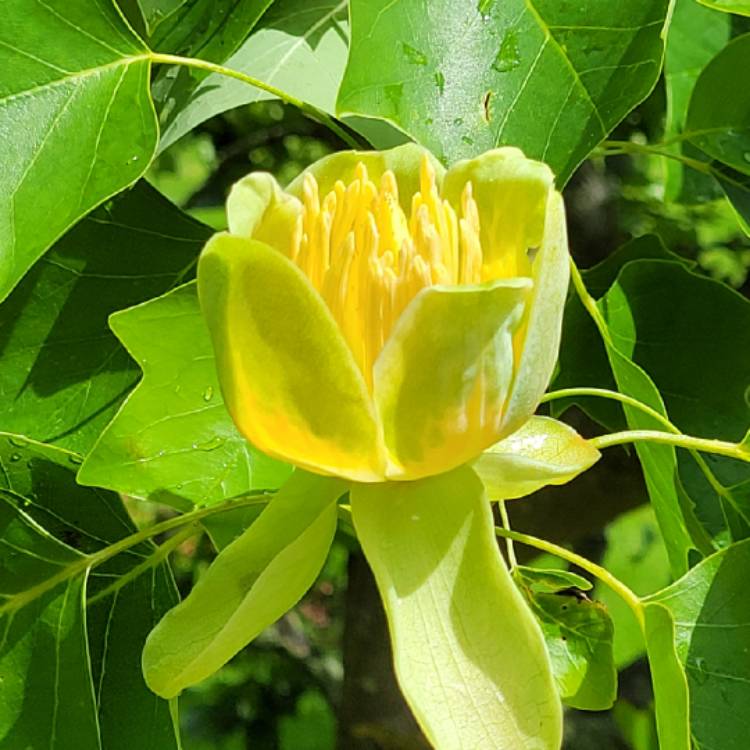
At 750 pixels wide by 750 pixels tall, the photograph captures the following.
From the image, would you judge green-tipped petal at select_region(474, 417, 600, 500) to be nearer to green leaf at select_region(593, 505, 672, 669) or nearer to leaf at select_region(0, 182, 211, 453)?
leaf at select_region(0, 182, 211, 453)

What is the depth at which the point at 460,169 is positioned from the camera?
0.62m

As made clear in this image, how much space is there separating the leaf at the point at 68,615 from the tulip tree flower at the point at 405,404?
156 mm

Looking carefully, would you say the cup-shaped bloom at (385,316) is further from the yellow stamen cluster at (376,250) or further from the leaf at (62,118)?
the leaf at (62,118)

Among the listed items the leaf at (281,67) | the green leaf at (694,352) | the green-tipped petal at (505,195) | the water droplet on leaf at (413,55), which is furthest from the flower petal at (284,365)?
the green leaf at (694,352)

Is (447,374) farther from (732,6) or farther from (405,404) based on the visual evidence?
(732,6)

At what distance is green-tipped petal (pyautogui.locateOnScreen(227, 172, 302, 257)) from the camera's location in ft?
1.91

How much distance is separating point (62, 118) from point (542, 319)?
0.34 meters

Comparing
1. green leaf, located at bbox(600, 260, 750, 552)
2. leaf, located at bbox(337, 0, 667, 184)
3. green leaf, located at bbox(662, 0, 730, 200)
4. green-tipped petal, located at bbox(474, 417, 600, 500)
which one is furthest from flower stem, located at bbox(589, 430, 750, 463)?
green leaf, located at bbox(662, 0, 730, 200)

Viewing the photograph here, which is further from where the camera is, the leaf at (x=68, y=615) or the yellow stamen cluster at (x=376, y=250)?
the leaf at (x=68, y=615)

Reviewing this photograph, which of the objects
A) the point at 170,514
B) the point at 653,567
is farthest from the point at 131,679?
the point at 170,514

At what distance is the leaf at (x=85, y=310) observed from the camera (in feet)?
2.72

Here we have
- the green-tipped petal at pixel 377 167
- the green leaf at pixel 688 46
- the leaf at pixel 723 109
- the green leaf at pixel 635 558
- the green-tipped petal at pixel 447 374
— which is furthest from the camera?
the green leaf at pixel 635 558

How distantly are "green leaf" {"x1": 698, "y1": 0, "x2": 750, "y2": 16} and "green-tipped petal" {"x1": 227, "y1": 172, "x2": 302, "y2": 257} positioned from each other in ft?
1.00

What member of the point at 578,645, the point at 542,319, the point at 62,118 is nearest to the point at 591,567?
the point at 578,645
